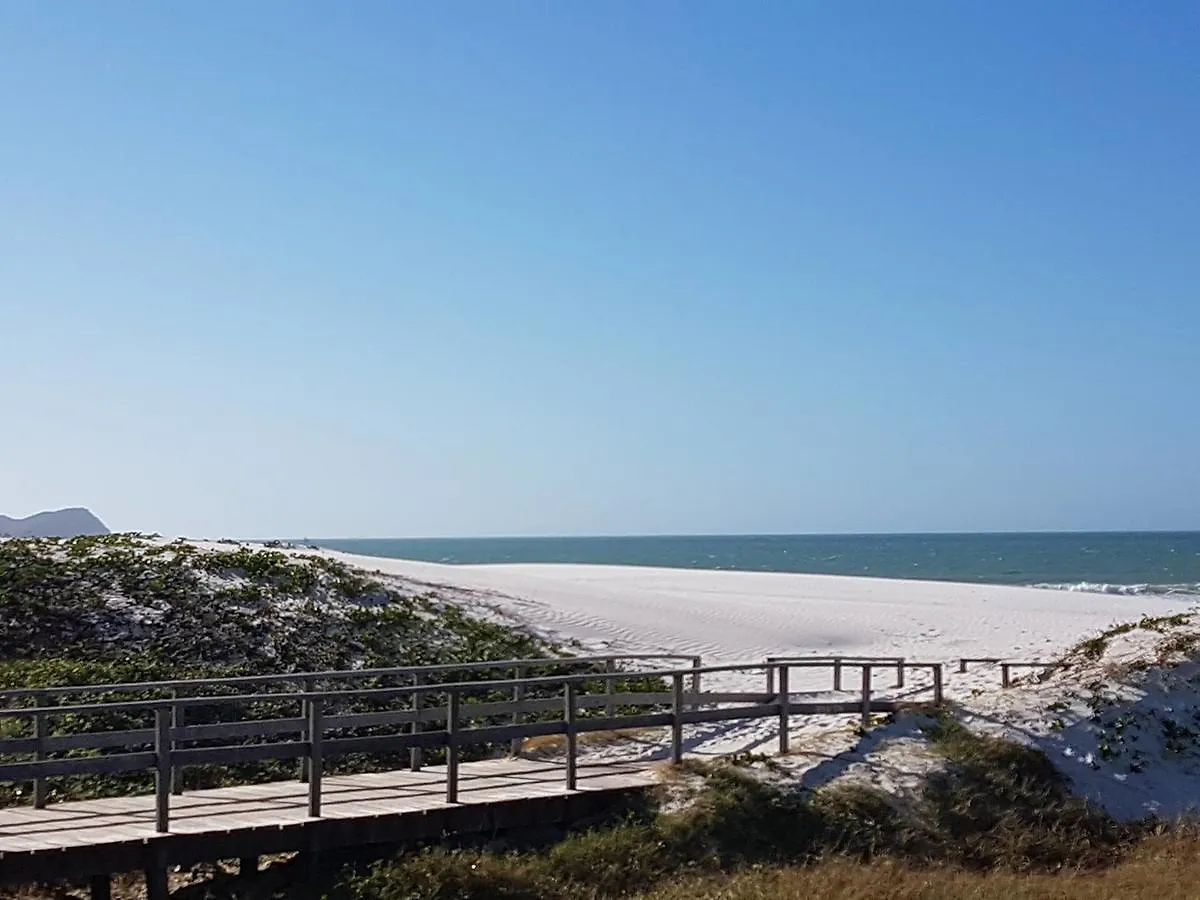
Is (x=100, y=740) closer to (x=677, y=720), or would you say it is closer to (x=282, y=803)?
(x=282, y=803)

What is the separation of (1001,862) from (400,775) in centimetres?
649

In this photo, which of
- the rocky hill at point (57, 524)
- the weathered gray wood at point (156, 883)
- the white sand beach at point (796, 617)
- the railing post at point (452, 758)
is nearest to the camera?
the weathered gray wood at point (156, 883)

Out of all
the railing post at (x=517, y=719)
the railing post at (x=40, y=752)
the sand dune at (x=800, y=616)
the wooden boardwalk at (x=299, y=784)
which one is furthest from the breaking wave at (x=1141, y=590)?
the railing post at (x=40, y=752)

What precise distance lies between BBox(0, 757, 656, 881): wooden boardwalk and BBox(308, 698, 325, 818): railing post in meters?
0.13

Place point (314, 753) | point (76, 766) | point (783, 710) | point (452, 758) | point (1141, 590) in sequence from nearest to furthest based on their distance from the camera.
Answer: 1. point (76, 766)
2. point (314, 753)
3. point (452, 758)
4. point (783, 710)
5. point (1141, 590)

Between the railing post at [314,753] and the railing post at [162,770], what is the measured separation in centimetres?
126

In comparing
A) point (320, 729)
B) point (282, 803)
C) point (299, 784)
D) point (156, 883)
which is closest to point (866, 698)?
point (299, 784)

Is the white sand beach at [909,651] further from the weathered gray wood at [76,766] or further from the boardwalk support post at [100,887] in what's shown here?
the boardwalk support post at [100,887]

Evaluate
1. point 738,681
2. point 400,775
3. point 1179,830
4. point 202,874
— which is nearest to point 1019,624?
point 738,681

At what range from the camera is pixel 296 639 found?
74.7ft

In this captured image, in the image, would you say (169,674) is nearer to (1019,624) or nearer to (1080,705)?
(1080,705)

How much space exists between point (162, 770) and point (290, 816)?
1326 millimetres

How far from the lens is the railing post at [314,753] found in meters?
12.7

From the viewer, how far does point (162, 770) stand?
12.1 m
